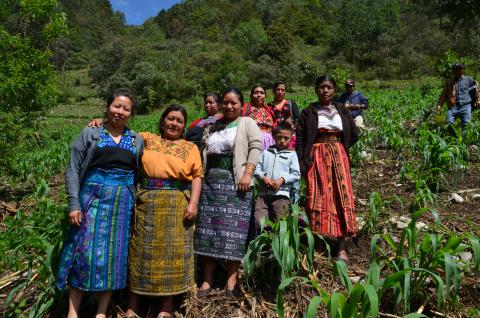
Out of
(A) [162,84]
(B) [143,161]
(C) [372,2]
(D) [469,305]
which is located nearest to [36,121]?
(B) [143,161]

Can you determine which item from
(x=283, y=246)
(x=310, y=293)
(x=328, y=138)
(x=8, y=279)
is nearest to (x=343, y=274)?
(x=283, y=246)

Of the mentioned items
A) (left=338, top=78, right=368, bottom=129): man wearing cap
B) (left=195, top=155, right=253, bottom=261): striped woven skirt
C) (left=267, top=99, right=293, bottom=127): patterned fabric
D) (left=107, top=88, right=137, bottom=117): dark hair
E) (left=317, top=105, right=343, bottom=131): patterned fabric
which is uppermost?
(left=338, top=78, right=368, bottom=129): man wearing cap

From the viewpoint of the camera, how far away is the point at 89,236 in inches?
85.5

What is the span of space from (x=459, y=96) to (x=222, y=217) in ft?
15.3

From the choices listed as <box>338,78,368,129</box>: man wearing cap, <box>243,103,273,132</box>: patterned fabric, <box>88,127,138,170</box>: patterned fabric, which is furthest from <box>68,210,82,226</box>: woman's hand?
<box>338,78,368,129</box>: man wearing cap

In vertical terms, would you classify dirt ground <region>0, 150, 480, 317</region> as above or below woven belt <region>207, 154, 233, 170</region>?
below

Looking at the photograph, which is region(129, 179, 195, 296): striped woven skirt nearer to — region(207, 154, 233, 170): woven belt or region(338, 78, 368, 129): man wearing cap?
region(207, 154, 233, 170): woven belt

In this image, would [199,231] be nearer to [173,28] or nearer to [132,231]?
[132,231]

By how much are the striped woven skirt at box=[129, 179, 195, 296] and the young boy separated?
65 cm

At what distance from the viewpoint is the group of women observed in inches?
86.0

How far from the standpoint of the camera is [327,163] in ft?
9.64

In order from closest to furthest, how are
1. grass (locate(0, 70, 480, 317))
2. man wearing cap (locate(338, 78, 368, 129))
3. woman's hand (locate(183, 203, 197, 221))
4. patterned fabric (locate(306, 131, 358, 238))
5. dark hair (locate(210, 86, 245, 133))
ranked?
grass (locate(0, 70, 480, 317)) → woman's hand (locate(183, 203, 197, 221)) → dark hair (locate(210, 86, 245, 133)) → patterned fabric (locate(306, 131, 358, 238)) → man wearing cap (locate(338, 78, 368, 129))

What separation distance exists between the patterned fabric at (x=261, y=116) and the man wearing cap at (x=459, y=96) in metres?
3.24

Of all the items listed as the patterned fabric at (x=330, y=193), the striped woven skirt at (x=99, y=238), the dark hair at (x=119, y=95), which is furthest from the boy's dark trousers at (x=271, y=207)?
the dark hair at (x=119, y=95)
